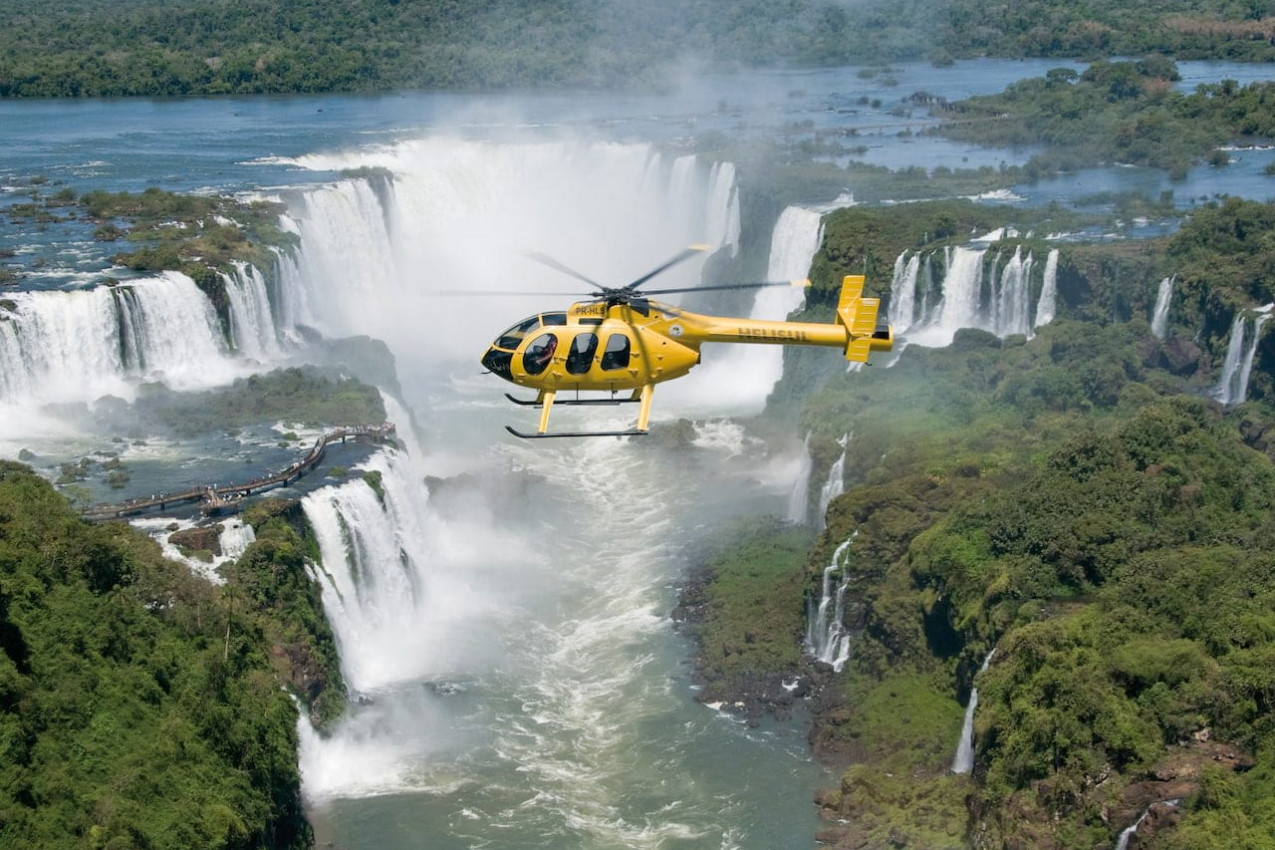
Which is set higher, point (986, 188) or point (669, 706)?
point (986, 188)

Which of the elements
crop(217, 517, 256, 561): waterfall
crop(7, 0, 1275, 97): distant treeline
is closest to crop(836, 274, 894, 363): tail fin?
crop(217, 517, 256, 561): waterfall

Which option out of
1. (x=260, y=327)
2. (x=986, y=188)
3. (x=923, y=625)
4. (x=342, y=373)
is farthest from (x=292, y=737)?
(x=986, y=188)

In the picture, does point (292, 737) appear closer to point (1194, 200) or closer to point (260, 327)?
point (260, 327)

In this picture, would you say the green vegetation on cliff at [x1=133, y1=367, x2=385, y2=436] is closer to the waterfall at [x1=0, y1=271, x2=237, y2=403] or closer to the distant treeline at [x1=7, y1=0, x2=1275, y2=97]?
the waterfall at [x1=0, y1=271, x2=237, y2=403]

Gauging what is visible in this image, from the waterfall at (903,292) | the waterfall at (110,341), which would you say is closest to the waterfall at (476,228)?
the waterfall at (110,341)

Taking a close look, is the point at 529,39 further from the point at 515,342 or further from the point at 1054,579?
the point at 515,342

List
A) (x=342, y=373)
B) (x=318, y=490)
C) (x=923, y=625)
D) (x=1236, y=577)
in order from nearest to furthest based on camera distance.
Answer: (x=1236, y=577), (x=923, y=625), (x=318, y=490), (x=342, y=373)

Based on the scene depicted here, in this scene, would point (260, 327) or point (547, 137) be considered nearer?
point (260, 327)
